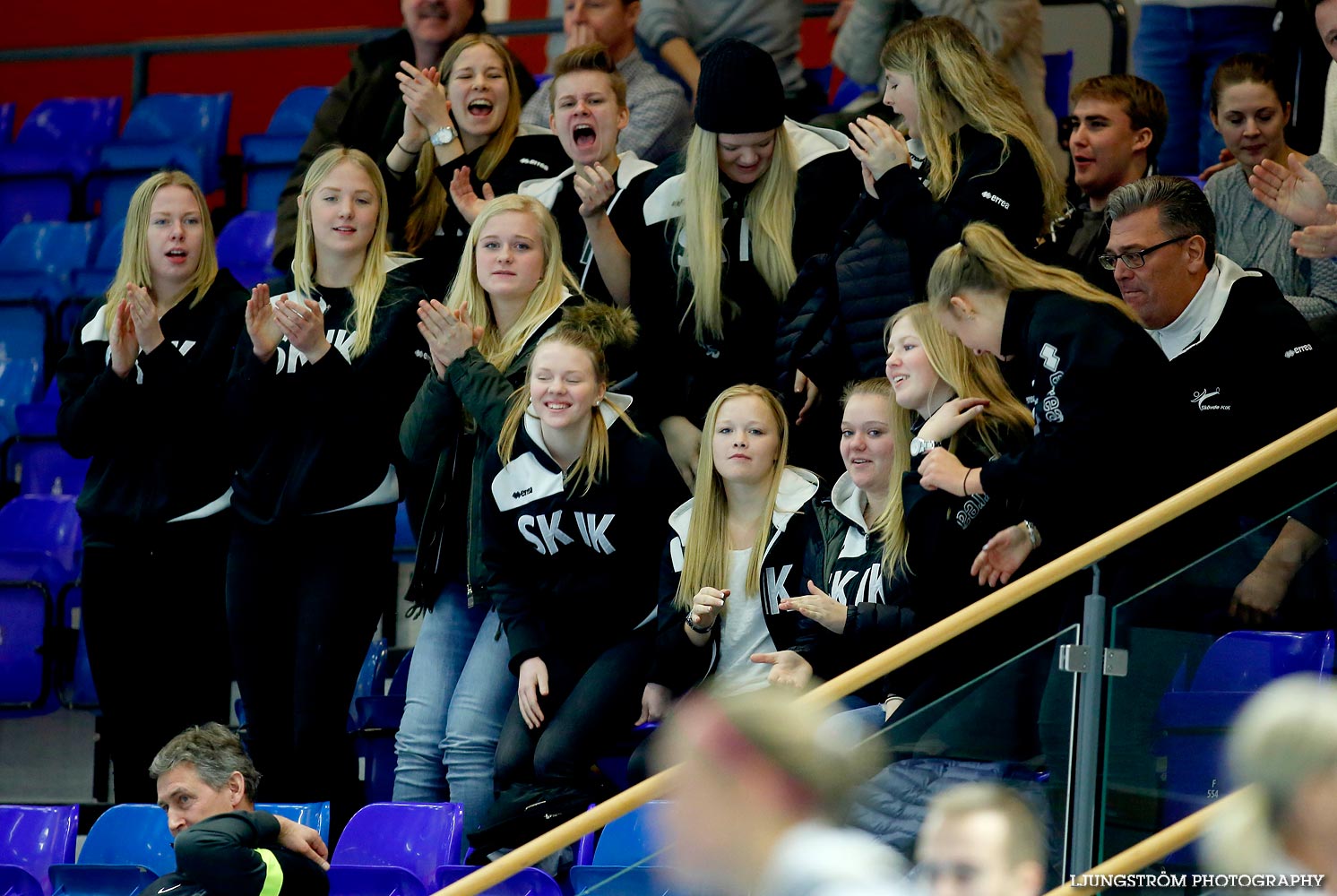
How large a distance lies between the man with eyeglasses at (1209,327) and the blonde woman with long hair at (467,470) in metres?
1.63

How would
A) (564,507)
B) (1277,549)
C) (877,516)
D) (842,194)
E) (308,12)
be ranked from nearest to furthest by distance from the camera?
(1277,549), (877,516), (564,507), (842,194), (308,12)

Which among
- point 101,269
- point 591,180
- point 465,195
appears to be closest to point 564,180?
point 465,195

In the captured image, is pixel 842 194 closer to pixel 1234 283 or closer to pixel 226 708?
pixel 1234 283

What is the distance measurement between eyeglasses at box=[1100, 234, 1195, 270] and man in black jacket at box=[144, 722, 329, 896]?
2291mm

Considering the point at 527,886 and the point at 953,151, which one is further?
the point at 953,151

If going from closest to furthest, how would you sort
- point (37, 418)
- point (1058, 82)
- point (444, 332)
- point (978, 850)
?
point (978, 850), point (444, 332), point (37, 418), point (1058, 82)

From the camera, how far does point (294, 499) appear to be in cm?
518

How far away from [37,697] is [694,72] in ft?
10.0

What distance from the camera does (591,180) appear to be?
5.29 meters

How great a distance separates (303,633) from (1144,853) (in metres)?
2.54

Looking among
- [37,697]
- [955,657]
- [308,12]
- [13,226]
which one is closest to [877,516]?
[955,657]

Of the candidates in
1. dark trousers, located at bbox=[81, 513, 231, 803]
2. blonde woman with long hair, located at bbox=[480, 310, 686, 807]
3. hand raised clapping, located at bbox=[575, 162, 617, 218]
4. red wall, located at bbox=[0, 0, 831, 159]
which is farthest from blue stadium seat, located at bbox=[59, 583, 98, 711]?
red wall, located at bbox=[0, 0, 831, 159]

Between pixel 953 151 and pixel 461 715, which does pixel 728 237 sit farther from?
pixel 461 715

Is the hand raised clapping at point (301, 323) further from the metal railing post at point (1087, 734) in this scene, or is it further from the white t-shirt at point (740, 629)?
the metal railing post at point (1087, 734)
